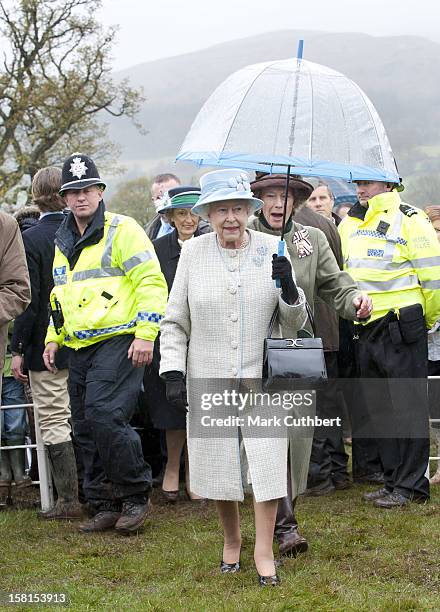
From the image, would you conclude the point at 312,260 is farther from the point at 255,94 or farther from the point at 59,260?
the point at 59,260

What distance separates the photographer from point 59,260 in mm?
6758

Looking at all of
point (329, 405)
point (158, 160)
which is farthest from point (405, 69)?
point (329, 405)

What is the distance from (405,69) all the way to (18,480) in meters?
66.4

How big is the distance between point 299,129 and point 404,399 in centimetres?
230

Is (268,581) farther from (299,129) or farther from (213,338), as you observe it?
(299,129)

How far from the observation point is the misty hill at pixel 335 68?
55.8m

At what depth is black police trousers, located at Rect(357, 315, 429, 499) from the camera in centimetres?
742

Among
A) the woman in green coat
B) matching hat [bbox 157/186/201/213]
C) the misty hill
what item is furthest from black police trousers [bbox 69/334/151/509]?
the misty hill

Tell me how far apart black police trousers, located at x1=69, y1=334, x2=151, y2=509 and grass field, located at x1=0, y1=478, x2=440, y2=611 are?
1.17 feet

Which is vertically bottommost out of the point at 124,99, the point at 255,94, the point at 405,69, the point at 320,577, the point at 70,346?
the point at 320,577

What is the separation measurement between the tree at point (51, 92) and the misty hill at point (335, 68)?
1303cm

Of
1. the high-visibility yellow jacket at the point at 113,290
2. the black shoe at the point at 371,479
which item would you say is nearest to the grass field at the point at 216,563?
the black shoe at the point at 371,479

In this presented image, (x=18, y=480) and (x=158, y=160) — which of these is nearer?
(x=18, y=480)

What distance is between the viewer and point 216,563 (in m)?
5.81
